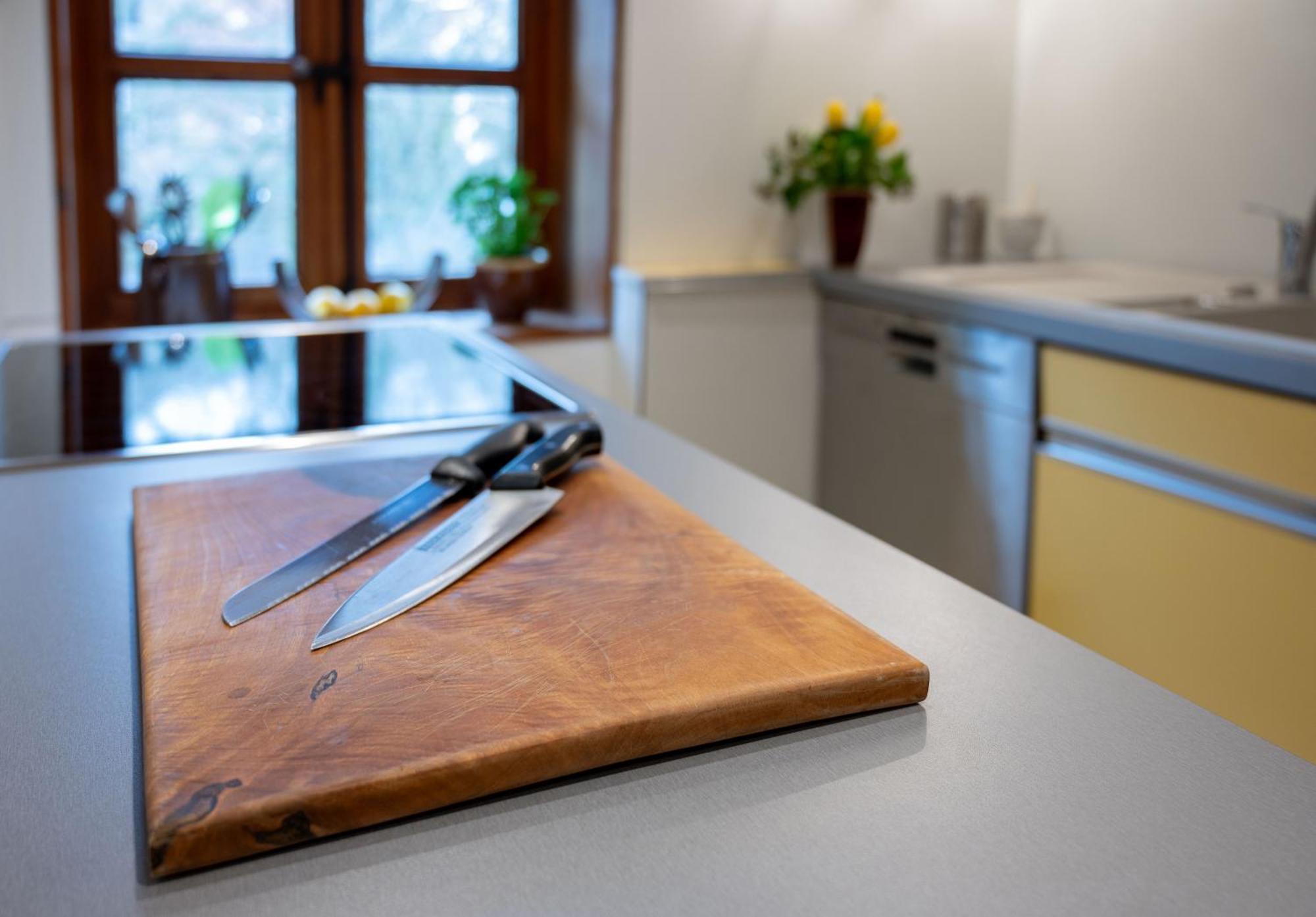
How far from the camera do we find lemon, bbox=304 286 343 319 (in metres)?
2.46

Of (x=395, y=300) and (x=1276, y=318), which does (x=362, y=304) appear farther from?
(x=1276, y=318)

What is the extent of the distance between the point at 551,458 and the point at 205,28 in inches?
78.1

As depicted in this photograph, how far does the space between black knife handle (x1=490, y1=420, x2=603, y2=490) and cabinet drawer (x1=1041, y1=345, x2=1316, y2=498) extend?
1.14m

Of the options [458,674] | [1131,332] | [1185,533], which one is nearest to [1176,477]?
[1185,533]

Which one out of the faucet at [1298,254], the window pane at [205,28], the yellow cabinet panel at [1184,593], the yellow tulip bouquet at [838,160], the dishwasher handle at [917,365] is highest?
the window pane at [205,28]

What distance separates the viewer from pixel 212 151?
2.64 metres

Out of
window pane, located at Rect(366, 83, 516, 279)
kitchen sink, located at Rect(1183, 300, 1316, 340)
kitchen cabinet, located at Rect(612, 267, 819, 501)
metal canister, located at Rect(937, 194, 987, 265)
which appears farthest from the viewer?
metal canister, located at Rect(937, 194, 987, 265)

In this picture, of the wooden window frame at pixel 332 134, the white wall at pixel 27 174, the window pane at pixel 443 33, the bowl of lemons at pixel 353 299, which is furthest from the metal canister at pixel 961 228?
the white wall at pixel 27 174

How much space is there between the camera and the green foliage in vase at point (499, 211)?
8.95 ft

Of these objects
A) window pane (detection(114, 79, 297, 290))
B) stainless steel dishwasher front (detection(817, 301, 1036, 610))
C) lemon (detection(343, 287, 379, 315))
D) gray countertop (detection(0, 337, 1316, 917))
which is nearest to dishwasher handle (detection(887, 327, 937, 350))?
stainless steel dishwasher front (detection(817, 301, 1036, 610))

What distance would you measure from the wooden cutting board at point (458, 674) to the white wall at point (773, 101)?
1918 mm

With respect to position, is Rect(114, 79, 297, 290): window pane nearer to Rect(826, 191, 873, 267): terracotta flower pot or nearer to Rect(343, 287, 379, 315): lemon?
Rect(343, 287, 379, 315): lemon

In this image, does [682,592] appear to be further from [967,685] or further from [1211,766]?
[1211,766]

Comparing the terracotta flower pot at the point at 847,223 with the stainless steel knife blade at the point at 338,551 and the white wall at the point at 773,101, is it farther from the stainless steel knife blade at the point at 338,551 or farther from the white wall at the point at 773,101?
the stainless steel knife blade at the point at 338,551
